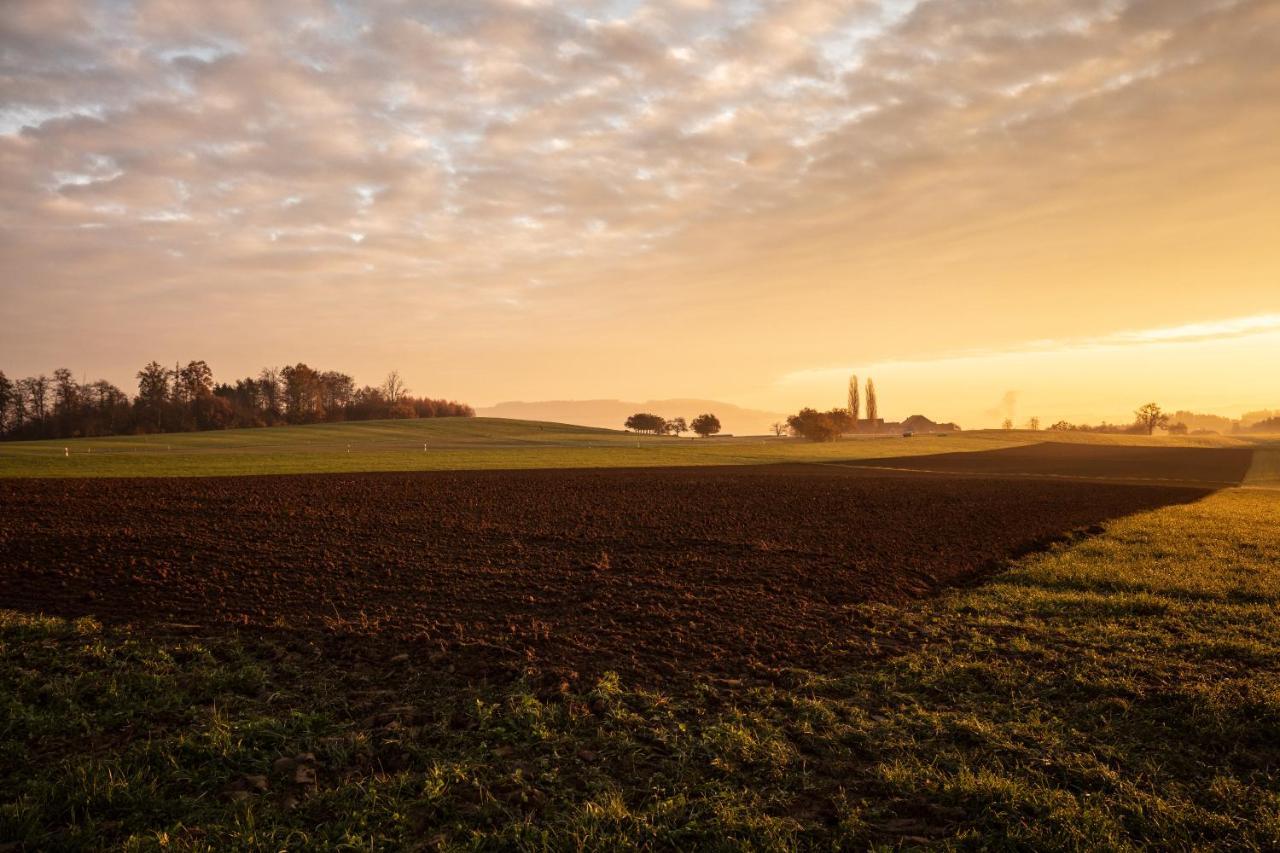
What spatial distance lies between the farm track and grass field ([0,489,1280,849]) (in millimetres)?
1196

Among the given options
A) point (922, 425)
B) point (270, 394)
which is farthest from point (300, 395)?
point (922, 425)

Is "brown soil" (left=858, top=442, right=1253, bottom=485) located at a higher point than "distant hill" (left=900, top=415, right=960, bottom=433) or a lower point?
lower

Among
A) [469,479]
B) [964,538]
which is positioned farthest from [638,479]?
[964,538]

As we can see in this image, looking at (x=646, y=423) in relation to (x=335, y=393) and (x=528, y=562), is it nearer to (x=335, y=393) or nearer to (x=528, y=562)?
(x=335, y=393)

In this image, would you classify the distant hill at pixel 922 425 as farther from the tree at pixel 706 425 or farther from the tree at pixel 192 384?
the tree at pixel 192 384

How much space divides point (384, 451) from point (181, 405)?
75.3 metres

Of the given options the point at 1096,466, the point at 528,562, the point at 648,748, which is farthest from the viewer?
the point at 1096,466

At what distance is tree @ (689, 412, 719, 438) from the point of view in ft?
459

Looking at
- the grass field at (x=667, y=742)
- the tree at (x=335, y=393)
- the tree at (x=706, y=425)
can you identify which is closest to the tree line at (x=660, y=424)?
the tree at (x=706, y=425)

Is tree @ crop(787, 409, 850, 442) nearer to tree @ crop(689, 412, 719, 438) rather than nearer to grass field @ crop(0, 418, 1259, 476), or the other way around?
grass field @ crop(0, 418, 1259, 476)

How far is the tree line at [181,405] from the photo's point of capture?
105812mm

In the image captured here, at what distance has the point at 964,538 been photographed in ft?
72.2

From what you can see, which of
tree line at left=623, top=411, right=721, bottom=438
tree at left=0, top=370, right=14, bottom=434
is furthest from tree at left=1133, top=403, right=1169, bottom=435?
tree at left=0, top=370, right=14, bottom=434

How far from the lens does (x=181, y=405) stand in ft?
376
